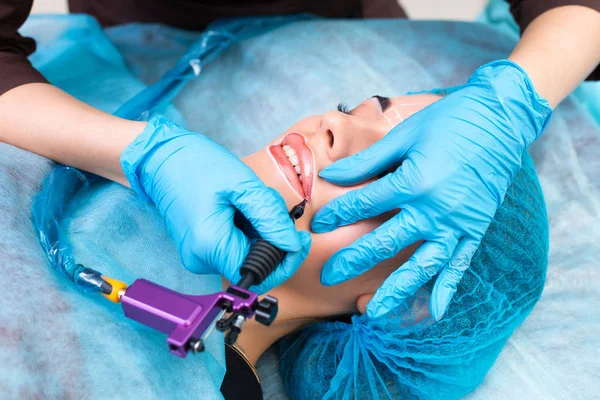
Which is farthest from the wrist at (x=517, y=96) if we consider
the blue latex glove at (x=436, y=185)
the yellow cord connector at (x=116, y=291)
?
the yellow cord connector at (x=116, y=291)

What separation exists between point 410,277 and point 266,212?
0.98 ft

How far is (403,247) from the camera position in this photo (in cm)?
108

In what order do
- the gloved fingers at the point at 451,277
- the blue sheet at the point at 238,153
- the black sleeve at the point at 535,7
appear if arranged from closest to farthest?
the blue sheet at the point at 238,153 < the gloved fingers at the point at 451,277 < the black sleeve at the point at 535,7

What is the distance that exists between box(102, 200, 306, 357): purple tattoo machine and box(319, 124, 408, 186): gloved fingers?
0.29 metres

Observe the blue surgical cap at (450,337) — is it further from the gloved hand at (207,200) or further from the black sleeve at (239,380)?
the gloved hand at (207,200)

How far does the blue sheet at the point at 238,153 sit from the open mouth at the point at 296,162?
A: 10.4 inches

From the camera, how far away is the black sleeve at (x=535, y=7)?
1.45m

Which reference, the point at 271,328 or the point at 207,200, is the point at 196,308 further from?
the point at 271,328

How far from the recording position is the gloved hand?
951mm

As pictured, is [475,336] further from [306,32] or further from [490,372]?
[306,32]

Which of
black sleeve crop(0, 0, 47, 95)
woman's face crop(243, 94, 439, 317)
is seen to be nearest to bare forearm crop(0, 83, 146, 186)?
black sleeve crop(0, 0, 47, 95)

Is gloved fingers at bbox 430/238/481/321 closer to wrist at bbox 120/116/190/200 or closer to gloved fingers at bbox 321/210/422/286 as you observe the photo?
gloved fingers at bbox 321/210/422/286

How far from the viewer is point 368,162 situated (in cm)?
110

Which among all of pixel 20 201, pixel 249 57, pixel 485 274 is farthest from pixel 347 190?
pixel 249 57
